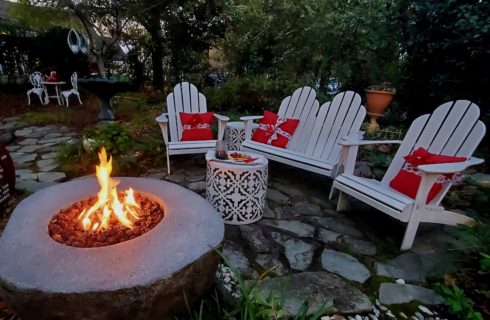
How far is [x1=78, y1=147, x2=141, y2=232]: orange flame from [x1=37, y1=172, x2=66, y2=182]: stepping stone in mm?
1598

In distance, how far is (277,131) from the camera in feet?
10.3

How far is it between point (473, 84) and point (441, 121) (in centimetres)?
203

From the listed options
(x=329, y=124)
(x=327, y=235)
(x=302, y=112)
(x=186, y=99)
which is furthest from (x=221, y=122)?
(x=327, y=235)

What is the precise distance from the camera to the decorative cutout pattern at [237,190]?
2105 millimetres

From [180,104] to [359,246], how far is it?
2394mm

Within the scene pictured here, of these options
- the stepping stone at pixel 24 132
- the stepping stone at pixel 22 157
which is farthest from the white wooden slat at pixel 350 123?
the stepping stone at pixel 24 132

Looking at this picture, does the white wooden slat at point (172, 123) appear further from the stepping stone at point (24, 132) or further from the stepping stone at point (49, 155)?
the stepping stone at point (24, 132)

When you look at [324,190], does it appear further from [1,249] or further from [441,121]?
[1,249]

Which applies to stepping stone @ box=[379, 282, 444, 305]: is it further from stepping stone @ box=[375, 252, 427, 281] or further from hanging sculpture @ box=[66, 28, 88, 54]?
hanging sculpture @ box=[66, 28, 88, 54]

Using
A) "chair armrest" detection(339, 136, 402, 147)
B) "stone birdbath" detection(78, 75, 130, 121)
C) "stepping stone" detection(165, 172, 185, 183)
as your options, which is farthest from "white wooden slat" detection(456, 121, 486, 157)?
"stone birdbath" detection(78, 75, 130, 121)

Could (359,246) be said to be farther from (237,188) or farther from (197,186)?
(197,186)

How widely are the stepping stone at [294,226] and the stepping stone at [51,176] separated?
1.98 meters

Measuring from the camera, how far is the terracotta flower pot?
4105 mm

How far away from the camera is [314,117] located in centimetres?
309
